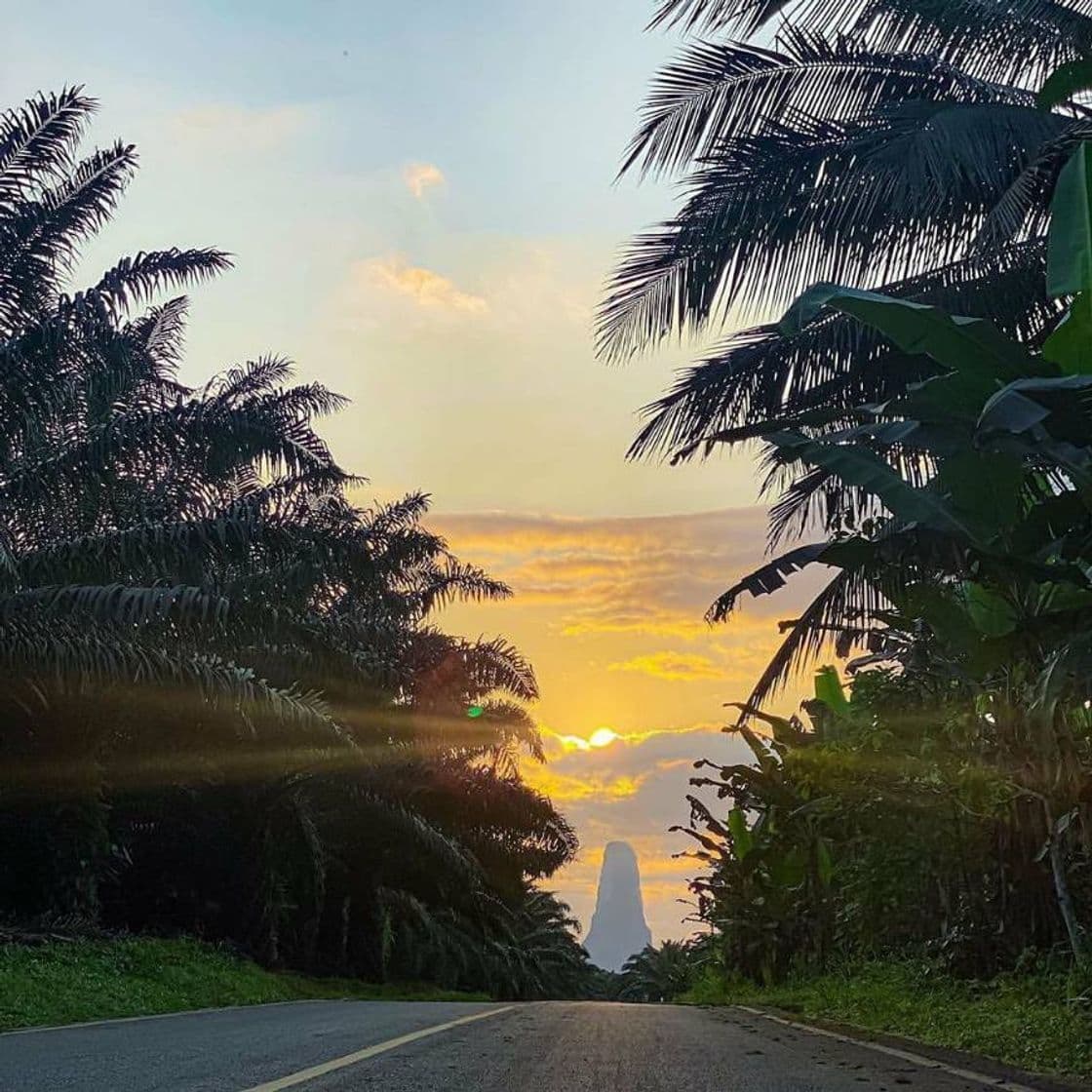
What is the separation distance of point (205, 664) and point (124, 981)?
536 cm

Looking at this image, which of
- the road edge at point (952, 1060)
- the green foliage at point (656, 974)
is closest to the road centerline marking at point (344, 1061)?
the road edge at point (952, 1060)

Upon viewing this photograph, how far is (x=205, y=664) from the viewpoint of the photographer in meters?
16.9

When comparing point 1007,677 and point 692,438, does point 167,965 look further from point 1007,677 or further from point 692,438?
point 1007,677

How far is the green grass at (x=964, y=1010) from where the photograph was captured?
8.03 metres

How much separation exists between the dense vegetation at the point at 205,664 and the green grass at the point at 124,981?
1.34m

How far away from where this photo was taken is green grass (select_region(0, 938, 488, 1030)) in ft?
50.7

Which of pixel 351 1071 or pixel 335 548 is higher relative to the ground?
pixel 335 548

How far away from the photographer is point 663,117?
12430mm

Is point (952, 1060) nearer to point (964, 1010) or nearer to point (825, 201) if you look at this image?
point (964, 1010)

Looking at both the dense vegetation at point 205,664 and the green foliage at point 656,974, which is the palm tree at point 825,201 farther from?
the green foliage at point 656,974

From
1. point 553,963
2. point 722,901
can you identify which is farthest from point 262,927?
point 553,963

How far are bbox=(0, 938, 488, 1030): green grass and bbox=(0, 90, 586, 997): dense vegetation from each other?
4.41 feet

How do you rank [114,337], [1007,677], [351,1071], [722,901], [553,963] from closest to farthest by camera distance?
[351,1071]
[1007,677]
[114,337]
[722,901]
[553,963]

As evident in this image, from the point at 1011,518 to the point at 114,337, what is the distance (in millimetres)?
11291
